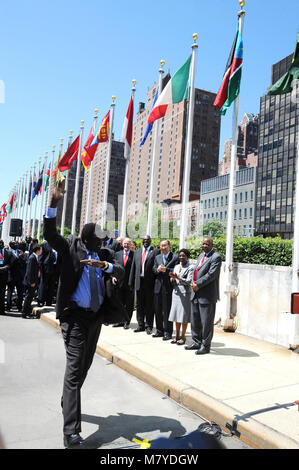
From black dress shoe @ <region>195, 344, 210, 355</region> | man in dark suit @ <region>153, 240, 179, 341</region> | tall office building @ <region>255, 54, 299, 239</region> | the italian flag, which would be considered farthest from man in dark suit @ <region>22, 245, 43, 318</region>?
tall office building @ <region>255, 54, 299, 239</region>

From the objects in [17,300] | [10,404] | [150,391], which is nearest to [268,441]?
[150,391]

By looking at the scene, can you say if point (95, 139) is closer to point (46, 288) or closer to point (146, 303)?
point (46, 288)

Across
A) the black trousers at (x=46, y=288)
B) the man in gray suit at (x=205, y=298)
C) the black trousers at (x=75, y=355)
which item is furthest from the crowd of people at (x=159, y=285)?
the black trousers at (x=75, y=355)

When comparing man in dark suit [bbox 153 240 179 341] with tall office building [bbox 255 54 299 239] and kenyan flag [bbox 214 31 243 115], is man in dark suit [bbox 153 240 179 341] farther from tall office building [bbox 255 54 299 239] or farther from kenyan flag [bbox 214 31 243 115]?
tall office building [bbox 255 54 299 239]

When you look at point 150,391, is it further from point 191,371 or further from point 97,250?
point 97,250

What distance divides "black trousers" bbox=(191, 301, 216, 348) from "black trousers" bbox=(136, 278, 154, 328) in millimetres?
1676

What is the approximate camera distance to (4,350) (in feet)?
23.3

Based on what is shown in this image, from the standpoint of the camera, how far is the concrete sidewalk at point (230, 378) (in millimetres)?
3895

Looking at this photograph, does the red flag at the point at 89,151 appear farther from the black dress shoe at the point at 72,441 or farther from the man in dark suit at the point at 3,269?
the black dress shoe at the point at 72,441

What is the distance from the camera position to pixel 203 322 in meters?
7.00

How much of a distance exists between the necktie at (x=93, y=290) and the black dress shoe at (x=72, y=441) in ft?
3.76

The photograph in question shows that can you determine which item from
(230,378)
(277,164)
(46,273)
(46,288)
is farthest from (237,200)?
(230,378)

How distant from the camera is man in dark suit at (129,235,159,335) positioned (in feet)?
29.1
